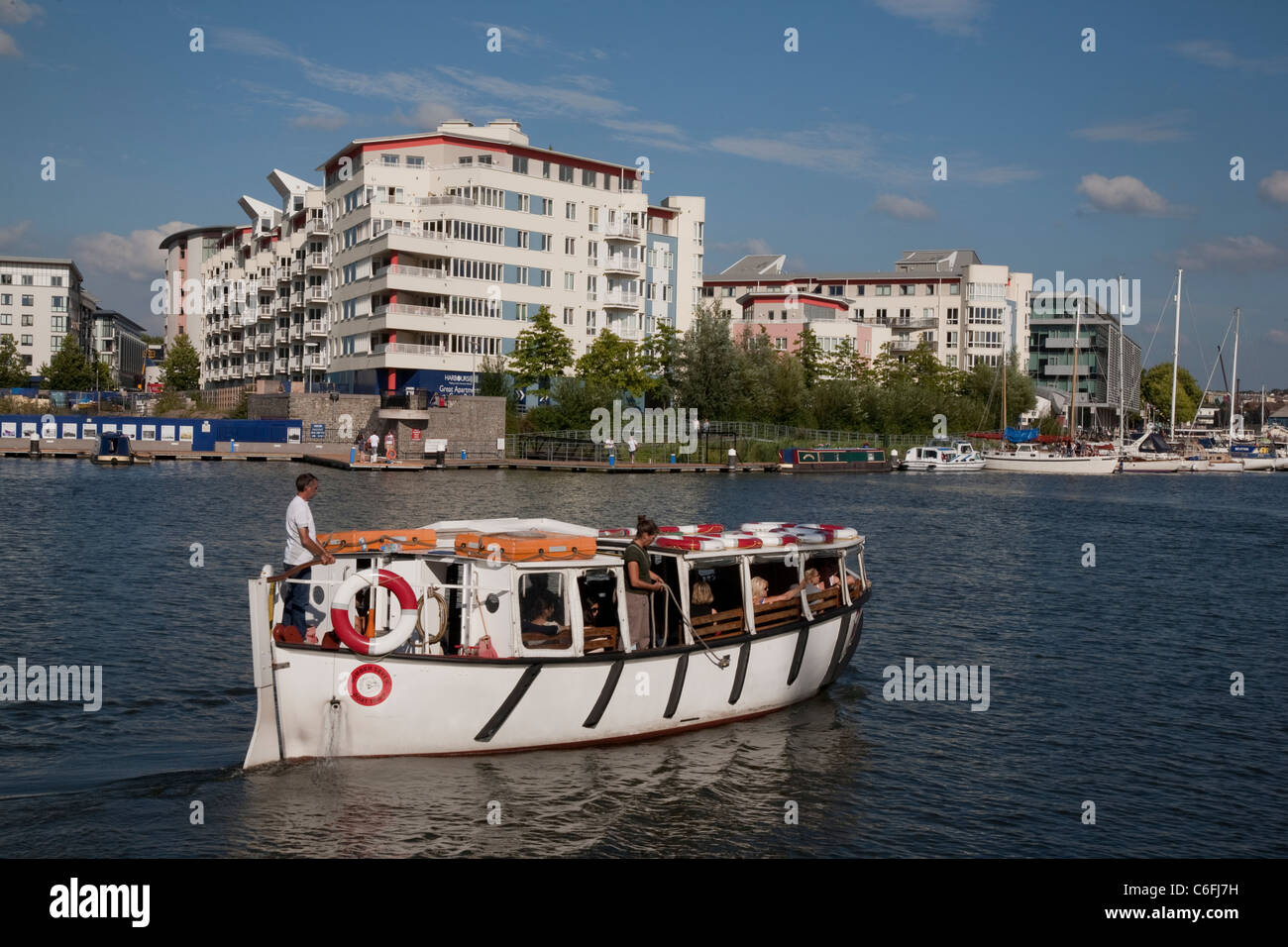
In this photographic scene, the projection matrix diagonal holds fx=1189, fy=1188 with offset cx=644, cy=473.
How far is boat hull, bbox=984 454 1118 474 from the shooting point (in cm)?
10988

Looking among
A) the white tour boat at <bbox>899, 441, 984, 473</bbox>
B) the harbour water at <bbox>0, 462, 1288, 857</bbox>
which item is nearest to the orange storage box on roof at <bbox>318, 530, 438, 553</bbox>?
the harbour water at <bbox>0, 462, 1288, 857</bbox>

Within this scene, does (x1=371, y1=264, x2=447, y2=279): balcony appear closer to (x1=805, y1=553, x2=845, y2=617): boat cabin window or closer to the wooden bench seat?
(x1=805, y1=553, x2=845, y2=617): boat cabin window

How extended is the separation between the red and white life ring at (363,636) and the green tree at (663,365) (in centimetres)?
8496

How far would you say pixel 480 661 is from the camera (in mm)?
15672

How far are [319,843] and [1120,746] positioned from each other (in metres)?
12.4

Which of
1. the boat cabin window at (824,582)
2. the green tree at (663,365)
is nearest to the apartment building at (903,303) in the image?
the green tree at (663,365)

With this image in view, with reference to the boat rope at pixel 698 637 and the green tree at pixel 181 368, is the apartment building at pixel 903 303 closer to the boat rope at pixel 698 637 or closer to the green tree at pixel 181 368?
the green tree at pixel 181 368

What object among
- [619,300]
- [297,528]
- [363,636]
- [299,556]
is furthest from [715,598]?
[619,300]

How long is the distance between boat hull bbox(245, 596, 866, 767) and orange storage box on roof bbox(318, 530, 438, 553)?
86.9 inches

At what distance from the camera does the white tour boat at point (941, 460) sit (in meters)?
106

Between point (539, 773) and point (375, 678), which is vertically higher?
point (375, 678)

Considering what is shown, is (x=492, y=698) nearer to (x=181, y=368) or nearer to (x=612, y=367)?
(x=612, y=367)
